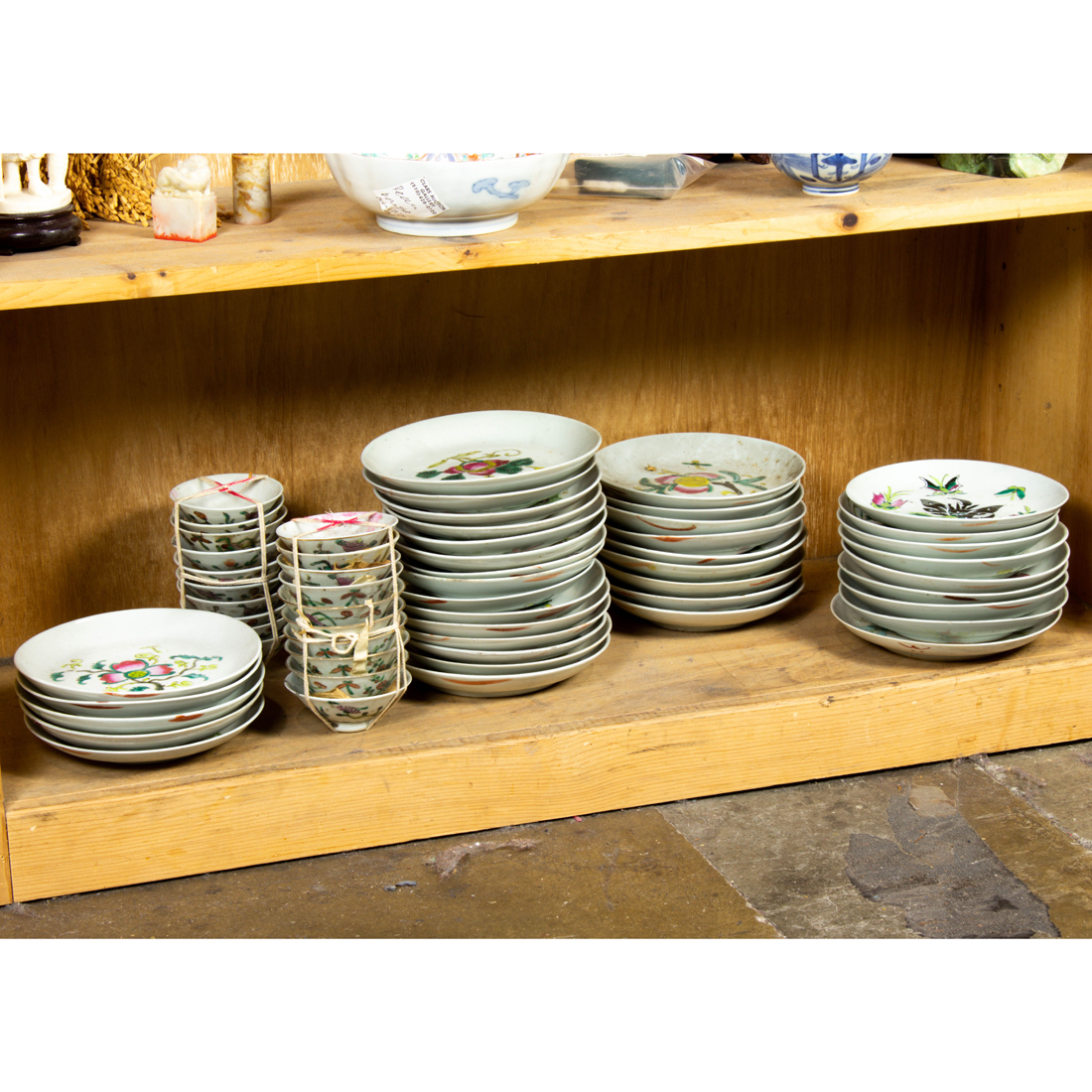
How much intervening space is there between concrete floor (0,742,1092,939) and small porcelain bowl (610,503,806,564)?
1.10ft

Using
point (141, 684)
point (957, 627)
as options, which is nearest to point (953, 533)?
point (957, 627)

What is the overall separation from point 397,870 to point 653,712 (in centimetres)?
38

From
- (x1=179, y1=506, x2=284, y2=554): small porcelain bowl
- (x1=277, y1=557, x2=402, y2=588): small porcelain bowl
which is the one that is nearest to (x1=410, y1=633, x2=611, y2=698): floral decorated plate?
(x1=277, y1=557, x2=402, y2=588): small porcelain bowl

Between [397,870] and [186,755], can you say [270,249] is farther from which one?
[397,870]

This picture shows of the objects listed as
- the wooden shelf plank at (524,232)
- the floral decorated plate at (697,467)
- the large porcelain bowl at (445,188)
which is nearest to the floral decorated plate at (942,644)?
the floral decorated plate at (697,467)

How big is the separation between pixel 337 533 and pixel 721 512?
1.79ft

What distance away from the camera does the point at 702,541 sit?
1840mm

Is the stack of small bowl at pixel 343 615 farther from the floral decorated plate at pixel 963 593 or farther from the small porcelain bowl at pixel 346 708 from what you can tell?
the floral decorated plate at pixel 963 593

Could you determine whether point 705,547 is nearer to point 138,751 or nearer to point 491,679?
point 491,679

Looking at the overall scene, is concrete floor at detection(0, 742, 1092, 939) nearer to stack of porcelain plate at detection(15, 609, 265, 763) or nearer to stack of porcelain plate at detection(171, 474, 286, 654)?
stack of porcelain plate at detection(15, 609, 265, 763)

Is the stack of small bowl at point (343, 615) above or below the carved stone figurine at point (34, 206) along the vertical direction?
below

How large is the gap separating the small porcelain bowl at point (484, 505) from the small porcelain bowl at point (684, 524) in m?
0.14

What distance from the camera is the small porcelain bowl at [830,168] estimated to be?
1.62m

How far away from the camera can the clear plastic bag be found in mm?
1683
